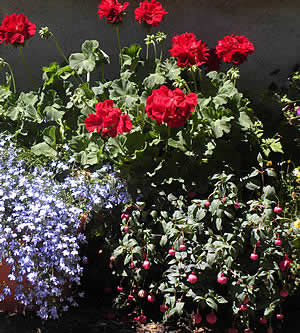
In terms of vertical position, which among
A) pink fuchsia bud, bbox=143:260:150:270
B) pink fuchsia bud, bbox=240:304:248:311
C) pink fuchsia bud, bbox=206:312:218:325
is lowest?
pink fuchsia bud, bbox=206:312:218:325

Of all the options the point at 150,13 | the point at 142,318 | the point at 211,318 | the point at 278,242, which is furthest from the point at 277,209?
the point at 150,13

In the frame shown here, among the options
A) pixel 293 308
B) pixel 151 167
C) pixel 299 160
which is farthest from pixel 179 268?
pixel 299 160

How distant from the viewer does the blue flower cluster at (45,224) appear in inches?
90.8

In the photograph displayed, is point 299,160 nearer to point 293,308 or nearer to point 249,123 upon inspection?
point 249,123

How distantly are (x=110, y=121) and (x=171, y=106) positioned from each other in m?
0.32

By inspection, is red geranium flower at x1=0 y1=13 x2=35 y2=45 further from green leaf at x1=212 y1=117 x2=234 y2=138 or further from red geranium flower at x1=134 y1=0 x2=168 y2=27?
green leaf at x1=212 y1=117 x2=234 y2=138

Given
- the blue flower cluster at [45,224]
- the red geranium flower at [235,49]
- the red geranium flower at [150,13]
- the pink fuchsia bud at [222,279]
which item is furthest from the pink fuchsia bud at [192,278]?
the red geranium flower at [150,13]

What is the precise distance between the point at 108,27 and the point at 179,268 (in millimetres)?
1916

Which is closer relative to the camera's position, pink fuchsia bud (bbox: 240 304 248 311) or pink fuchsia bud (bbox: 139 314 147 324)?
pink fuchsia bud (bbox: 240 304 248 311)

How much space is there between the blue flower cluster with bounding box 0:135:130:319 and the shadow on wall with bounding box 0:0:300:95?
1.13 meters

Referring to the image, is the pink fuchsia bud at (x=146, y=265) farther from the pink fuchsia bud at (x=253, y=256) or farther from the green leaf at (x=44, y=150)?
the green leaf at (x=44, y=150)

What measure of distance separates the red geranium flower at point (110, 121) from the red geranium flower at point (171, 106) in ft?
0.51

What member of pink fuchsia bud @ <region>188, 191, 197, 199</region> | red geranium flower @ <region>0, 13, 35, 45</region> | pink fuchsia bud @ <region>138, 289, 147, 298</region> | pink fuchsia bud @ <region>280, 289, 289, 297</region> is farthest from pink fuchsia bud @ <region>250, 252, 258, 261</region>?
red geranium flower @ <region>0, 13, 35, 45</region>

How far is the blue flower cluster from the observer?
90.8 inches
